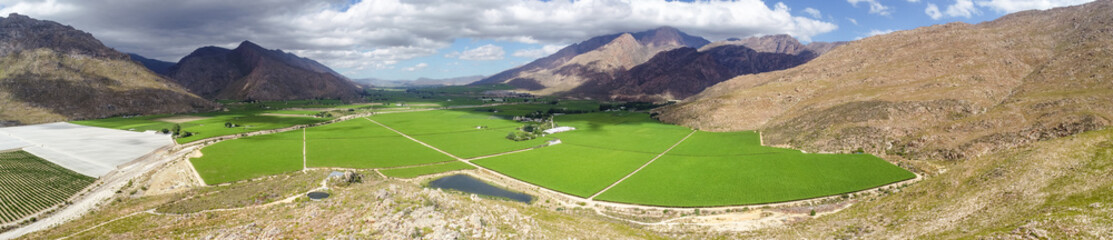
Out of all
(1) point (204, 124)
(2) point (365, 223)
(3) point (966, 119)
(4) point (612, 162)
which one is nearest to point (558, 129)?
(4) point (612, 162)

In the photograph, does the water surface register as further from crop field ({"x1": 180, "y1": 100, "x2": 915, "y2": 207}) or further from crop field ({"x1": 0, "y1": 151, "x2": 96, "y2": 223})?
crop field ({"x1": 0, "y1": 151, "x2": 96, "y2": 223})

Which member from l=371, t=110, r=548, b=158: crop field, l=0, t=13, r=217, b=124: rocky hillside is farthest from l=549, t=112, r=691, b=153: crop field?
l=0, t=13, r=217, b=124: rocky hillside

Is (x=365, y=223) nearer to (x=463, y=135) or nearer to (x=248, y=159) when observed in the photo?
(x=248, y=159)

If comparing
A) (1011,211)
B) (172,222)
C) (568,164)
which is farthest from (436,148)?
(1011,211)

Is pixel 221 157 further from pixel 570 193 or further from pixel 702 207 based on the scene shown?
pixel 702 207

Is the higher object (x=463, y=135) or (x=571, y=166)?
(x=463, y=135)

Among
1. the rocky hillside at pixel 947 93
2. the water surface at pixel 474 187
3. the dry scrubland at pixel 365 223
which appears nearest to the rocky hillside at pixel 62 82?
the water surface at pixel 474 187
